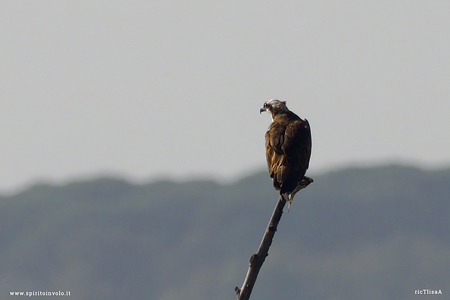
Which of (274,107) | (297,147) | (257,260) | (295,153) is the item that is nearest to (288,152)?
(295,153)

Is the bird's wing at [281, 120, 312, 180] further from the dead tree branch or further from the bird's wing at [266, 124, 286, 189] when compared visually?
the dead tree branch

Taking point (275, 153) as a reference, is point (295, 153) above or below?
below

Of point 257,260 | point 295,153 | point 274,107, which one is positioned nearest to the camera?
point 257,260

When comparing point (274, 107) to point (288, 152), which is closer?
point (288, 152)

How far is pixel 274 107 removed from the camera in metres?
18.5

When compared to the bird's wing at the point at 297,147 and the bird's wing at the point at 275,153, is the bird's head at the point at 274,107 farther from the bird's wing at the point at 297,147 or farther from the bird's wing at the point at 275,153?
the bird's wing at the point at 275,153

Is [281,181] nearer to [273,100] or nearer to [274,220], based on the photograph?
[274,220]

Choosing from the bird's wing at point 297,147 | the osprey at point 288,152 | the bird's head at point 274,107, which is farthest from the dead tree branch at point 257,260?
the bird's head at point 274,107

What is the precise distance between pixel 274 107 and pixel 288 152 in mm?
3480

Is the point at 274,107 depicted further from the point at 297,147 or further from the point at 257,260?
the point at 257,260

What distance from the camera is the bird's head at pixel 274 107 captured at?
18375mm

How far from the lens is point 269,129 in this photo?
1656cm

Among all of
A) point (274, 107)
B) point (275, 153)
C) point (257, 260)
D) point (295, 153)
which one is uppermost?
point (274, 107)

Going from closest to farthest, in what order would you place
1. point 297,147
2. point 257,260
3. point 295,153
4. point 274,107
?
point 257,260 → point 295,153 → point 297,147 → point 274,107
